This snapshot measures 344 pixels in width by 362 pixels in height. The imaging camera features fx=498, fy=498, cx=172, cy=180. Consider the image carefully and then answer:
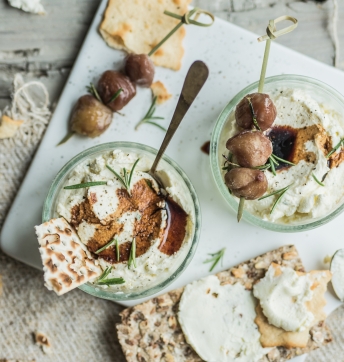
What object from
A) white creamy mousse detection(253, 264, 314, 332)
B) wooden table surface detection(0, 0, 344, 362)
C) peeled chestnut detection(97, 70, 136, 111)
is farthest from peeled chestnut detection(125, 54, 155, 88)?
white creamy mousse detection(253, 264, 314, 332)

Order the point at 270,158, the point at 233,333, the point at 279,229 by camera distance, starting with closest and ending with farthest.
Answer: the point at 270,158, the point at 279,229, the point at 233,333

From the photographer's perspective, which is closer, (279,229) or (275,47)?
(279,229)

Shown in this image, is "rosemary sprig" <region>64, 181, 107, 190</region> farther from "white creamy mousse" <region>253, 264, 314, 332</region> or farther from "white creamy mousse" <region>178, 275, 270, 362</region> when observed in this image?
"white creamy mousse" <region>253, 264, 314, 332</region>

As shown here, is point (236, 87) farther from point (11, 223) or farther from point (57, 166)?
point (11, 223)

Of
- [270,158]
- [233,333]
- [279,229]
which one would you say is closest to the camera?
[270,158]

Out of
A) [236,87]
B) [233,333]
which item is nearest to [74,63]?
[236,87]

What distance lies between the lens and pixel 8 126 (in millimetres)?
1591

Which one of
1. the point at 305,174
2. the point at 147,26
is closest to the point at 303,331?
the point at 305,174

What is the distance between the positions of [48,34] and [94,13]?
167mm

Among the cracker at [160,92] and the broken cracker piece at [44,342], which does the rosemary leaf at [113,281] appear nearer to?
the broken cracker piece at [44,342]

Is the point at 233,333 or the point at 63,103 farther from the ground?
the point at 63,103

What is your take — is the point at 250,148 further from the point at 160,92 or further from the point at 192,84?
the point at 160,92

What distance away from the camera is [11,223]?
160 cm

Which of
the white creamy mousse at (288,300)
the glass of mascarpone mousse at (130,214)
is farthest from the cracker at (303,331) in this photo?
the glass of mascarpone mousse at (130,214)
